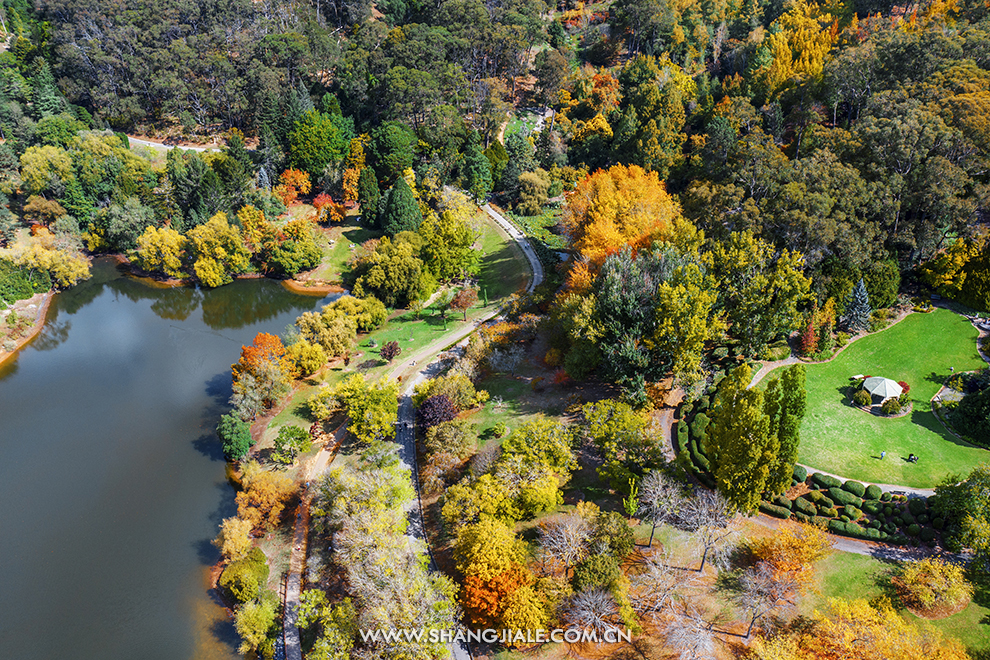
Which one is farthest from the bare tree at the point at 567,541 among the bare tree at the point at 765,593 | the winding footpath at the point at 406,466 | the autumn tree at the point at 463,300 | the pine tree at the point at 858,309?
the autumn tree at the point at 463,300

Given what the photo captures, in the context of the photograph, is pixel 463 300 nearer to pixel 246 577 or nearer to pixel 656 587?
pixel 246 577

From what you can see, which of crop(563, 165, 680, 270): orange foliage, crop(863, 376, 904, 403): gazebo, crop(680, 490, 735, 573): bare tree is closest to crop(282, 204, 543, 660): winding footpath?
crop(563, 165, 680, 270): orange foliage

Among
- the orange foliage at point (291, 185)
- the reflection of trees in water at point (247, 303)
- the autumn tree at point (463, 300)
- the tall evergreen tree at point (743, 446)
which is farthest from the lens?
the orange foliage at point (291, 185)

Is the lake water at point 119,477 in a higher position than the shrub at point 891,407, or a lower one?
lower

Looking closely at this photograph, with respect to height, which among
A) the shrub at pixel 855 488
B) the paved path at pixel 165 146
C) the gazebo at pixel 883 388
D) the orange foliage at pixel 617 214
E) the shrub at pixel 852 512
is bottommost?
the shrub at pixel 852 512

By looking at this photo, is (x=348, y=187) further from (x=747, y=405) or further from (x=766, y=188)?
(x=747, y=405)

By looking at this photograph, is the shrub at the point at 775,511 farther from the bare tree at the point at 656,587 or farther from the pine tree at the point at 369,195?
the pine tree at the point at 369,195

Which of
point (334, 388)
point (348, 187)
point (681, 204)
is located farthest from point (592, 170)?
point (334, 388)
